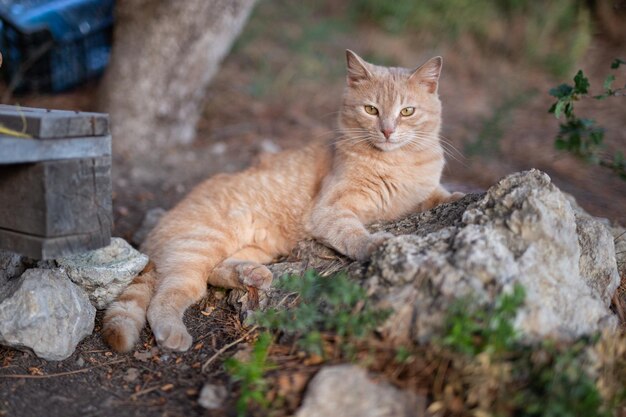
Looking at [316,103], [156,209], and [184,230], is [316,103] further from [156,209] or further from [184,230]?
[184,230]

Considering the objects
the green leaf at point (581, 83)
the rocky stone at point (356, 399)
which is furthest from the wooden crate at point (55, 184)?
the green leaf at point (581, 83)

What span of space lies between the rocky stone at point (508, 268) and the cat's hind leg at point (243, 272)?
0.61m

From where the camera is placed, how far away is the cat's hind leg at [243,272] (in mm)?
3240

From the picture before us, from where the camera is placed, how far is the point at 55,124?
7.61 ft

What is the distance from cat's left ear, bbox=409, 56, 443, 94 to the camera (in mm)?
3574

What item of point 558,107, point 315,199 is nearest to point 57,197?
point 315,199

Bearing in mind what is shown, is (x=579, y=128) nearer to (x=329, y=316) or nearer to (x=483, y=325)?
(x=483, y=325)

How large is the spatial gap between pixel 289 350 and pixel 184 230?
4.72ft

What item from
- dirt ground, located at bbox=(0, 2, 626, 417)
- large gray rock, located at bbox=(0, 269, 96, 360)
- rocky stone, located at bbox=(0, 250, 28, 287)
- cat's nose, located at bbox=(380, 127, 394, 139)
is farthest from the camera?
cat's nose, located at bbox=(380, 127, 394, 139)

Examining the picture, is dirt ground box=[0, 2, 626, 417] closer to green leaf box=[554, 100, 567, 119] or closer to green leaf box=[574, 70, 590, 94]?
green leaf box=[554, 100, 567, 119]

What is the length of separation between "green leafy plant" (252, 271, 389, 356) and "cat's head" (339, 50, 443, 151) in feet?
4.00

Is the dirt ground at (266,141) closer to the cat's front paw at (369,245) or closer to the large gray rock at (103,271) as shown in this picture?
the large gray rock at (103,271)

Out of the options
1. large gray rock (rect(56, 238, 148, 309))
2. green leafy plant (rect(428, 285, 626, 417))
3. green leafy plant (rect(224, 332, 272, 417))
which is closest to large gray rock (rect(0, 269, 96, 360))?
large gray rock (rect(56, 238, 148, 309))

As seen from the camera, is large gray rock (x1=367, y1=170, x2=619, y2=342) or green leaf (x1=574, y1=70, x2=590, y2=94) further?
green leaf (x1=574, y1=70, x2=590, y2=94)
